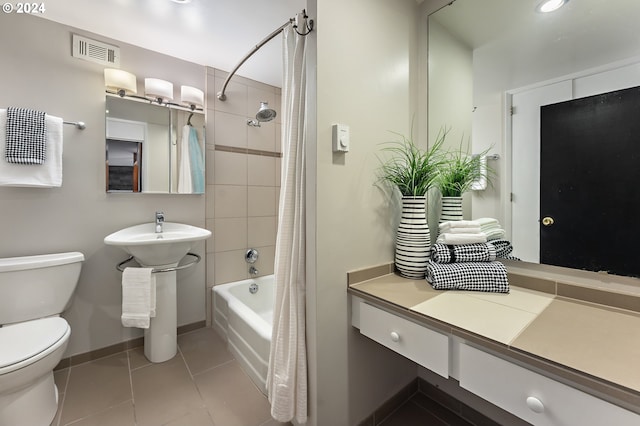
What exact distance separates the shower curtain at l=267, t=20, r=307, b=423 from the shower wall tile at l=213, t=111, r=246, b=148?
127 cm

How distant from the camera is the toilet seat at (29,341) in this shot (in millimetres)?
1073

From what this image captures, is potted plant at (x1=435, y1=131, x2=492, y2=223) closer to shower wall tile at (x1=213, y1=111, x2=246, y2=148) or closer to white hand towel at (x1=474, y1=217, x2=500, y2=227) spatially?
white hand towel at (x1=474, y1=217, x2=500, y2=227)

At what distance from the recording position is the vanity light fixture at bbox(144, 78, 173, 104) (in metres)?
1.83

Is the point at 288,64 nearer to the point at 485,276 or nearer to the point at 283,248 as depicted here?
the point at 283,248

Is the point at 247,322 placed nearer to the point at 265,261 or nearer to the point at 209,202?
the point at 265,261

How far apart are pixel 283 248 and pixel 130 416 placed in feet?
3.97

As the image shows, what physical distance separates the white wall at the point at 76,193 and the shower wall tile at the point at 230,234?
0.39m

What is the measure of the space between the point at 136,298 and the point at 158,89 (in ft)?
4.74

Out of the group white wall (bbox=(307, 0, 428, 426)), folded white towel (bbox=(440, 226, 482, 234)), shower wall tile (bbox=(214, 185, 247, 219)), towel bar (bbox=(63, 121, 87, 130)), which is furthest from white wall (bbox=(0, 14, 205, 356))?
folded white towel (bbox=(440, 226, 482, 234))

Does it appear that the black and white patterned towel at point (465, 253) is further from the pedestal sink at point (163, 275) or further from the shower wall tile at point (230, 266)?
the shower wall tile at point (230, 266)

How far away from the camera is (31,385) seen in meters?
1.20

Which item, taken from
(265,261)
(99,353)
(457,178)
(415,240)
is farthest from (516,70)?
(99,353)

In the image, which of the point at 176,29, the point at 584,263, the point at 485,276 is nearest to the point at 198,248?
the point at 176,29

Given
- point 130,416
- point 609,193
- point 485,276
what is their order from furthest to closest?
point 130,416, point 485,276, point 609,193
